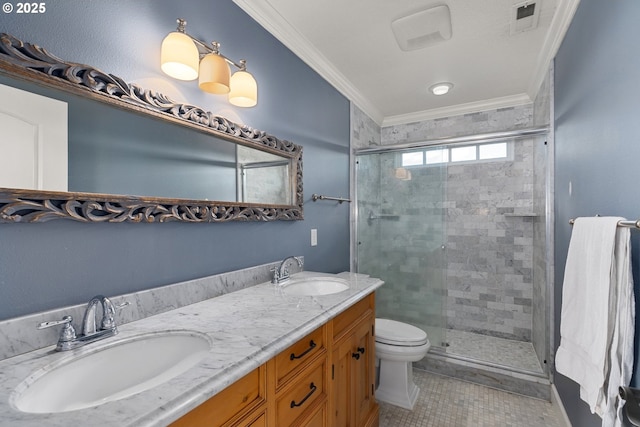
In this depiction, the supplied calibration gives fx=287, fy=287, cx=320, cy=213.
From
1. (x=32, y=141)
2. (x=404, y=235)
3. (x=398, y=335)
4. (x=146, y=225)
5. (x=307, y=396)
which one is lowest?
(x=398, y=335)

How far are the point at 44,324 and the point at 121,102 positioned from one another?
709 millimetres

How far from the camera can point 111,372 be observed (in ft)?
2.66

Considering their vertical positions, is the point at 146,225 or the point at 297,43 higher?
the point at 297,43

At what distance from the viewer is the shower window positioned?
2.53 metres

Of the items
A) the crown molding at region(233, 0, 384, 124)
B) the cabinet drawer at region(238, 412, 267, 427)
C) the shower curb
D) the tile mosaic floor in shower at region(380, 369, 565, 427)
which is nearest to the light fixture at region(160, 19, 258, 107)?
the crown molding at region(233, 0, 384, 124)

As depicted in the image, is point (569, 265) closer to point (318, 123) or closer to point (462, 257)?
point (318, 123)

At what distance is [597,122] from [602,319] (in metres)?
0.83

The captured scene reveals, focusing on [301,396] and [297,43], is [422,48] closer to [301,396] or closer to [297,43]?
[297,43]

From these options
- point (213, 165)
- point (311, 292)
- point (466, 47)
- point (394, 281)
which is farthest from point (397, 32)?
point (394, 281)

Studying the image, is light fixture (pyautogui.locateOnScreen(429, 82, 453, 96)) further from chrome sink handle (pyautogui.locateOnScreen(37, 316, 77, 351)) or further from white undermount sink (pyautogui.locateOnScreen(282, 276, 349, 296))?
chrome sink handle (pyautogui.locateOnScreen(37, 316, 77, 351))

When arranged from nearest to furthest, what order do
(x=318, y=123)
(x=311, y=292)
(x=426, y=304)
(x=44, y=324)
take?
(x=44, y=324), (x=311, y=292), (x=318, y=123), (x=426, y=304)

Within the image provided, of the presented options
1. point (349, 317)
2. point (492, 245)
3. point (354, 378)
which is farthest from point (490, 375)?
point (349, 317)

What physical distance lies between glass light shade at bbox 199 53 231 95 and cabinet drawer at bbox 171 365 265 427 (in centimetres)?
110

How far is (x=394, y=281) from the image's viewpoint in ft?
8.92
